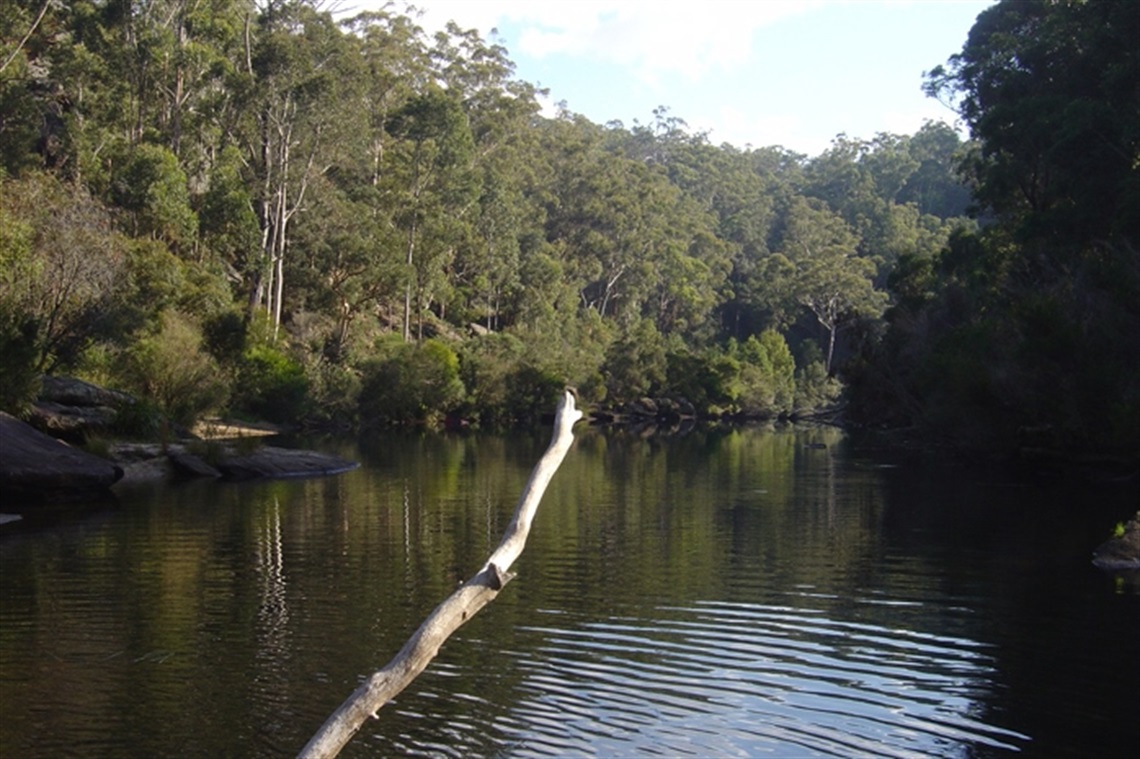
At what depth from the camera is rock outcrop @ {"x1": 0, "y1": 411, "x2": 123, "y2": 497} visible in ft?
80.2

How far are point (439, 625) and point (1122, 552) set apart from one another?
15.2 metres

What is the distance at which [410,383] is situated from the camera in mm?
58656

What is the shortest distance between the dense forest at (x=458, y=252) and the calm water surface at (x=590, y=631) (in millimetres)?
8731

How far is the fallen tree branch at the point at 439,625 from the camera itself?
484 centimetres

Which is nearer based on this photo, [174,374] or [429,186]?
[174,374]

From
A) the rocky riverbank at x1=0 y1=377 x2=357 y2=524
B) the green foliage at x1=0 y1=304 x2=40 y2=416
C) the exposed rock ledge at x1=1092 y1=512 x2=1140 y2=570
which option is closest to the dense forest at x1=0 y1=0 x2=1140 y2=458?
the green foliage at x1=0 y1=304 x2=40 y2=416

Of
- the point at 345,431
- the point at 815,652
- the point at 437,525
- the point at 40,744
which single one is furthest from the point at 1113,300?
the point at 345,431

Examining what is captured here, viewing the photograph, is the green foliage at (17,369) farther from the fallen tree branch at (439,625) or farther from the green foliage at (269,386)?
the fallen tree branch at (439,625)

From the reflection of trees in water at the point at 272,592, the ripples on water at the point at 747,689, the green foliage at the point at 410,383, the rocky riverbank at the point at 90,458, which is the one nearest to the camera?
the ripples on water at the point at 747,689

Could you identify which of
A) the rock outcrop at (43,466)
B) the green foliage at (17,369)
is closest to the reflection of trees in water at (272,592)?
the rock outcrop at (43,466)

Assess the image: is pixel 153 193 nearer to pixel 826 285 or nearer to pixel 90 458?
pixel 90 458

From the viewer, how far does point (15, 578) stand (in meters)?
16.2

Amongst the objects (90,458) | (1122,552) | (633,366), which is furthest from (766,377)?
(1122,552)

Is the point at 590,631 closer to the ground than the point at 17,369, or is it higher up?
closer to the ground
